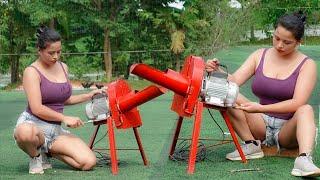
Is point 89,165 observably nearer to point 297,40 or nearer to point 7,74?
point 297,40

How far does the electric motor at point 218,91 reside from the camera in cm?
321

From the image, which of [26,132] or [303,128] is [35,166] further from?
[303,128]

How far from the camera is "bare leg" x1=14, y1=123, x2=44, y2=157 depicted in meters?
3.25

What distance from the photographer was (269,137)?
3.63 meters

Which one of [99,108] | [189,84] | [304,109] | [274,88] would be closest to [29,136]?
[99,108]

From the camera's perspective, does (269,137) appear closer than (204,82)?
Result: No

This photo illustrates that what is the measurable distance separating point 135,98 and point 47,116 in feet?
1.64

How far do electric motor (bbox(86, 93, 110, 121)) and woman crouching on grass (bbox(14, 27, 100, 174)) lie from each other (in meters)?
0.06

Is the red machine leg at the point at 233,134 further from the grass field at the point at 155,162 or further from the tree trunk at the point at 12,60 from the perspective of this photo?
the tree trunk at the point at 12,60

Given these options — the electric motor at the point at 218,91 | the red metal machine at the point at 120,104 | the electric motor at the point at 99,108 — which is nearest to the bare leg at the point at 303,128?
the electric motor at the point at 218,91

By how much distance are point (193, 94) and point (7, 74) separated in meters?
9.75

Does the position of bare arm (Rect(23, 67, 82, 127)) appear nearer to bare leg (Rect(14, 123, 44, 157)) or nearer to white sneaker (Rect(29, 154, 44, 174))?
bare leg (Rect(14, 123, 44, 157))

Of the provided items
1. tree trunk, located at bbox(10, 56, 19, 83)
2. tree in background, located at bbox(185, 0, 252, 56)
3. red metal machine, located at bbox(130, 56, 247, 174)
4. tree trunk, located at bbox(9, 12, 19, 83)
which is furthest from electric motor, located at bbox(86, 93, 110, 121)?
tree trunk, located at bbox(10, 56, 19, 83)

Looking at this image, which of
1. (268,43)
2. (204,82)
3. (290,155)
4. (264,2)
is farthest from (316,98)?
(264,2)
